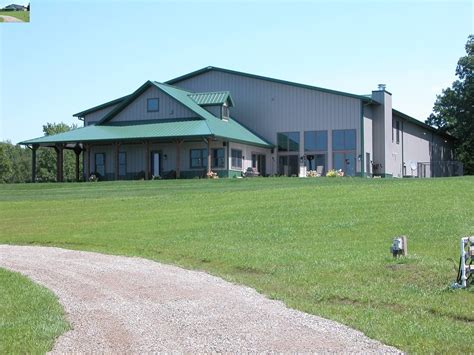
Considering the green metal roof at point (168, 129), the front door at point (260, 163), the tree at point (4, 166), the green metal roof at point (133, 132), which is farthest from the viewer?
the tree at point (4, 166)

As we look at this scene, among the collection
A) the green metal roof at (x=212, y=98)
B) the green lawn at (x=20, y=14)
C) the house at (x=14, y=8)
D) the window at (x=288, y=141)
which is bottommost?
the window at (x=288, y=141)

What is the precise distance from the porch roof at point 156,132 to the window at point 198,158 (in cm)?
200

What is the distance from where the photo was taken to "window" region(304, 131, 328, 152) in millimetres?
46562

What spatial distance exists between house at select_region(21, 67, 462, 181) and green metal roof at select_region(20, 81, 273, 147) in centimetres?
9

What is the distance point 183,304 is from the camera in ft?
32.8

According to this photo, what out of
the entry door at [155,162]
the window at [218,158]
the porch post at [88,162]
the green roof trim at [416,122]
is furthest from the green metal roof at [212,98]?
the green roof trim at [416,122]

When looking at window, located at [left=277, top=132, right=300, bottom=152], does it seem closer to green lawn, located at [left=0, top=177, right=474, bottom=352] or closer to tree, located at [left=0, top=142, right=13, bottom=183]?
green lawn, located at [left=0, top=177, right=474, bottom=352]

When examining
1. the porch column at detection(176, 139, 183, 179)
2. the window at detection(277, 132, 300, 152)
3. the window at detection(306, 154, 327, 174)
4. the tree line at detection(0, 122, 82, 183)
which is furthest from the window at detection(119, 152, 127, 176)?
the tree line at detection(0, 122, 82, 183)

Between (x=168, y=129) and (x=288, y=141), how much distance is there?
936 centimetres

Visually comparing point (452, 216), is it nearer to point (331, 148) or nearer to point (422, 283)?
point (422, 283)

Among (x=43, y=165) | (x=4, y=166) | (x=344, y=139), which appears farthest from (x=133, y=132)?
(x=43, y=165)

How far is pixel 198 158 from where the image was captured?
44.7 metres

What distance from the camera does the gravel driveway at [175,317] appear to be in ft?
25.0

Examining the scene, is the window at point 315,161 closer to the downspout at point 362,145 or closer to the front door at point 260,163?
the downspout at point 362,145
